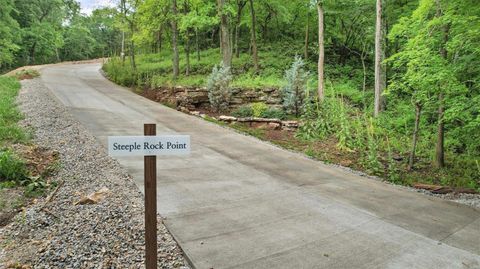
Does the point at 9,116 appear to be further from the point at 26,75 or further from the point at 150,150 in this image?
the point at 26,75

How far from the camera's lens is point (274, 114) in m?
12.4

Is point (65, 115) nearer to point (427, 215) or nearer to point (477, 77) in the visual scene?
point (427, 215)

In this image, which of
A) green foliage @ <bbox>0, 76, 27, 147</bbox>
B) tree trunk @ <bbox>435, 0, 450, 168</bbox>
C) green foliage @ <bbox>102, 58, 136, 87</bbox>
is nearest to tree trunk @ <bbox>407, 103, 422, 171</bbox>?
tree trunk @ <bbox>435, 0, 450, 168</bbox>

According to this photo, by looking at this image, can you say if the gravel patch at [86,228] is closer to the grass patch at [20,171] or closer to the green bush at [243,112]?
the grass patch at [20,171]

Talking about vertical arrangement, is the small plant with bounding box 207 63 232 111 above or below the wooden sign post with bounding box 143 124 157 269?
above

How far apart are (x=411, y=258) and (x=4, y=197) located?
5.67m

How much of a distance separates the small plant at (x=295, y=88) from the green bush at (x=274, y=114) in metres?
0.27

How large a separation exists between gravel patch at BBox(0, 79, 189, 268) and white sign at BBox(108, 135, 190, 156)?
1292mm

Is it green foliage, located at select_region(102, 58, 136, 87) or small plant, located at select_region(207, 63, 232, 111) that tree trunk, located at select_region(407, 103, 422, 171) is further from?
green foliage, located at select_region(102, 58, 136, 87)

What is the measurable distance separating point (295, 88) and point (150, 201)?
9.70 metres

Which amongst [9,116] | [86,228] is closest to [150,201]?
[86,228]

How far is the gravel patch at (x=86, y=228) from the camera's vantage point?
3568 millimetres

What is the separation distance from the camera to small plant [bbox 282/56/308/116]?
1186 centimetres

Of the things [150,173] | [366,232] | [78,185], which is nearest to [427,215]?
[366,232]
